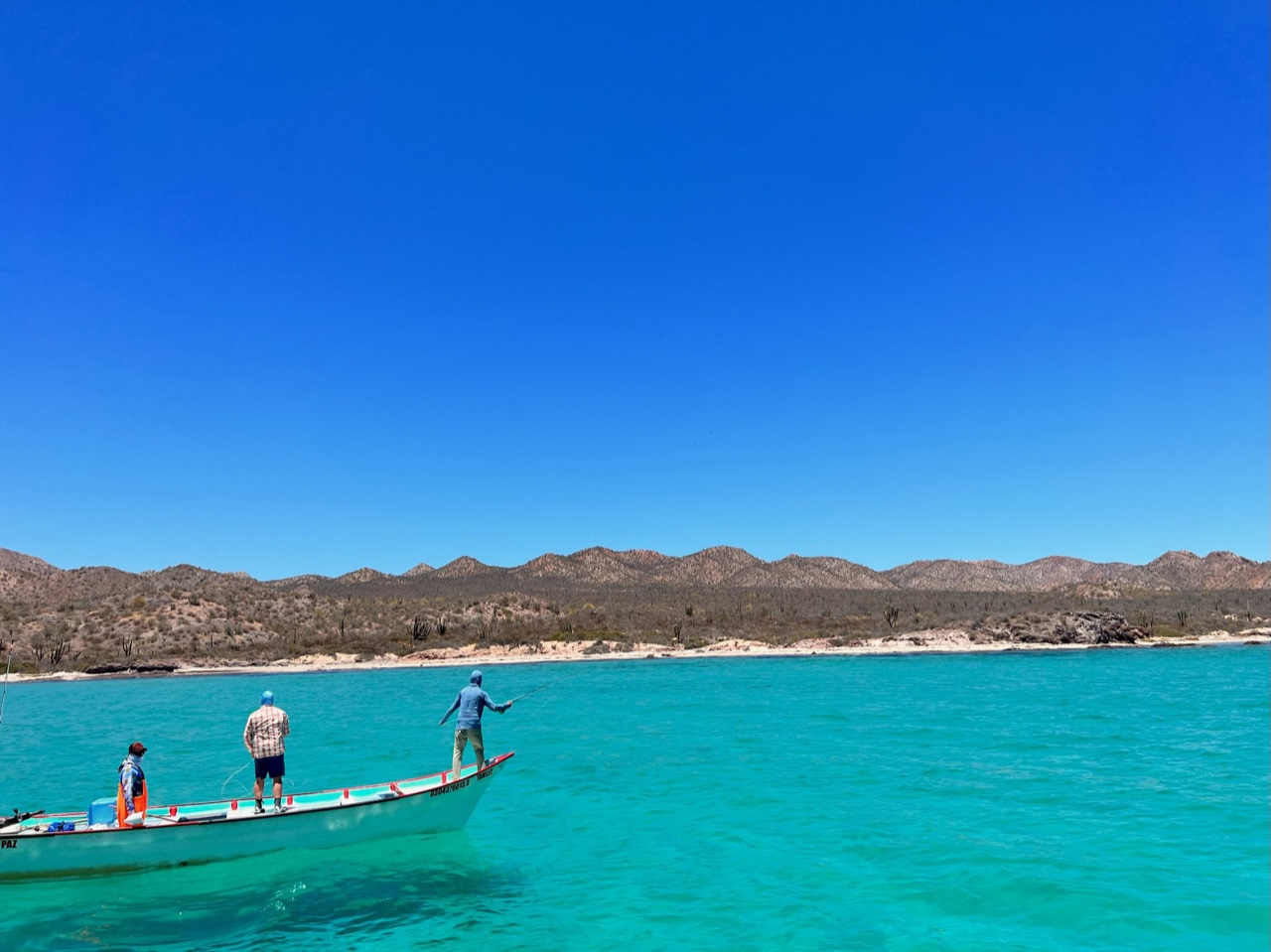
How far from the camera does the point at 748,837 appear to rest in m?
15.6

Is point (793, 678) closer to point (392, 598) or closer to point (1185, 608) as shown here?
point (392, 598)

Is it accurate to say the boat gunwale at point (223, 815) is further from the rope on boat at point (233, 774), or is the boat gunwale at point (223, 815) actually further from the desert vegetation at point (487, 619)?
the desert vegetation at point (487, 619)

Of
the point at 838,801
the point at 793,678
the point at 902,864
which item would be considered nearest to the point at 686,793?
the point at 838,801

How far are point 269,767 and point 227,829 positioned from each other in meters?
1.35

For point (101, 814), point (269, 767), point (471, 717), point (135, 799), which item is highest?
point (471, 717)

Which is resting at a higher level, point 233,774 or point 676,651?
point 233,774

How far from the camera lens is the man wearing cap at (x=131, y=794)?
13.9 metres

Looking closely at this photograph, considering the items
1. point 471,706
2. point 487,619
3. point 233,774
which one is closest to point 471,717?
point 471,706

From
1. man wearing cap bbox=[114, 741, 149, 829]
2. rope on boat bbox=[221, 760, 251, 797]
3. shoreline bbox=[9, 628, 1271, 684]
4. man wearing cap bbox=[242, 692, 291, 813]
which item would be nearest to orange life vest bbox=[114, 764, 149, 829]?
man wearing cap bbox=[114, 741, 149, 829]

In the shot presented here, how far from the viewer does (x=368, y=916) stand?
12.0 metres

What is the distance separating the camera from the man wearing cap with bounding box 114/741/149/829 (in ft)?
45.5

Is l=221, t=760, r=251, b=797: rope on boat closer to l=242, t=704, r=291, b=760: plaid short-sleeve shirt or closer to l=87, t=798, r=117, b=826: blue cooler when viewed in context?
l=242, t=704, r=291, b=760: plaid short-sleeve shirt

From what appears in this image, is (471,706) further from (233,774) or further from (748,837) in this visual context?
(233,774)

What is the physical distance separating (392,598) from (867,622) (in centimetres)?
5461
